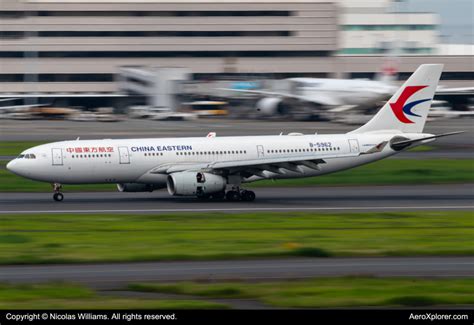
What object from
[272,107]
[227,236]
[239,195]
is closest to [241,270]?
[227,236]

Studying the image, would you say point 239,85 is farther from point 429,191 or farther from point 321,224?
point 321,224

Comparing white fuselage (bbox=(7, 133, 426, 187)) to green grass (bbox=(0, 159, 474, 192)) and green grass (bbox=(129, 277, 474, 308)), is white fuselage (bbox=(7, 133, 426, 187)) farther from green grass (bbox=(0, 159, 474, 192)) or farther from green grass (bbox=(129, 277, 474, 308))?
green grass (bbox=(129, 277, 474, 308))

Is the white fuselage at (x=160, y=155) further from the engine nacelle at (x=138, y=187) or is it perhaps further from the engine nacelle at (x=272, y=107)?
the engine nacelle at (x=272, y=107)

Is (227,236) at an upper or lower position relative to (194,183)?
lower

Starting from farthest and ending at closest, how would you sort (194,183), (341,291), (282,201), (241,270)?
(282,201) → (194,183) → (241,270) → (341,291)

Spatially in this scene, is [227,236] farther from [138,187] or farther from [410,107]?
[410,107]

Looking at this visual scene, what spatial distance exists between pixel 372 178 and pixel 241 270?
27539 millimetres

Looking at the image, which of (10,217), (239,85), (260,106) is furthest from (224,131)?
(10,217)

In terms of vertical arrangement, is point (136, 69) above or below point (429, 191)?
above

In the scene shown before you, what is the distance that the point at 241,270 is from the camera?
2342 cm
